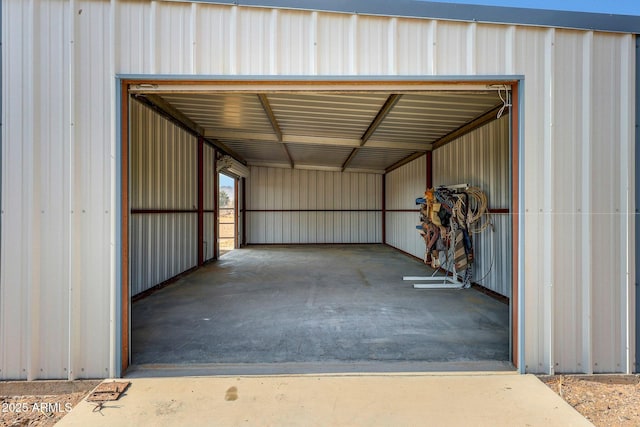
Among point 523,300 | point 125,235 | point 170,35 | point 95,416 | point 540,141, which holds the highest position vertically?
point 170,35

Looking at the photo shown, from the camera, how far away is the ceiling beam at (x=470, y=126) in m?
4.97

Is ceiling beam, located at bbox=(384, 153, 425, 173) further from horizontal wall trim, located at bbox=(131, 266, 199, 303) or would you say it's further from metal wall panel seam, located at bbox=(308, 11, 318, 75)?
metal wall panel seam, located at bbox=(308, 11, 318, 75)

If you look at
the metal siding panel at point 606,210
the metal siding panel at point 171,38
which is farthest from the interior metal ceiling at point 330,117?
the metal siding panel at point 171,38

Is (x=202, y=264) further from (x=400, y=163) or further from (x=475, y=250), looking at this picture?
(x=400, y=163)

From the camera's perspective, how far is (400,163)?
10.4m

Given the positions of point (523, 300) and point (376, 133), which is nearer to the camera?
point (523, 300)

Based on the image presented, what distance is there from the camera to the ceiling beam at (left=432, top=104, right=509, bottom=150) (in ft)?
16.3

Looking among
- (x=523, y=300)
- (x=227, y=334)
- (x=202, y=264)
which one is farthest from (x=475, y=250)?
(x=202, y=264)

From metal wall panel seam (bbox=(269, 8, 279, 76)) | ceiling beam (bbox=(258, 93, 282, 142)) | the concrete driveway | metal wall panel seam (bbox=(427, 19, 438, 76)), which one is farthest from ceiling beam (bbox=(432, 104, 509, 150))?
the concrete driveway

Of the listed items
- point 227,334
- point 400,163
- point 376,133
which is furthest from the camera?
point 400,163

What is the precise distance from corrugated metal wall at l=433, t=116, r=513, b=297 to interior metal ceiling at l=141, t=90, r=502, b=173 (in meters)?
0.36

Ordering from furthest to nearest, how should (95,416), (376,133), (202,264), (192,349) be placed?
(202,264)
(376,133)
(192,349)
(95,416)

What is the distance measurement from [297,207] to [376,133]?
21.0 ft

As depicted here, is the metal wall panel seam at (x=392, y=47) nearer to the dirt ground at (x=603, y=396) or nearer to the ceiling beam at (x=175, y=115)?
the dirt ground at (x=603, y=396)
